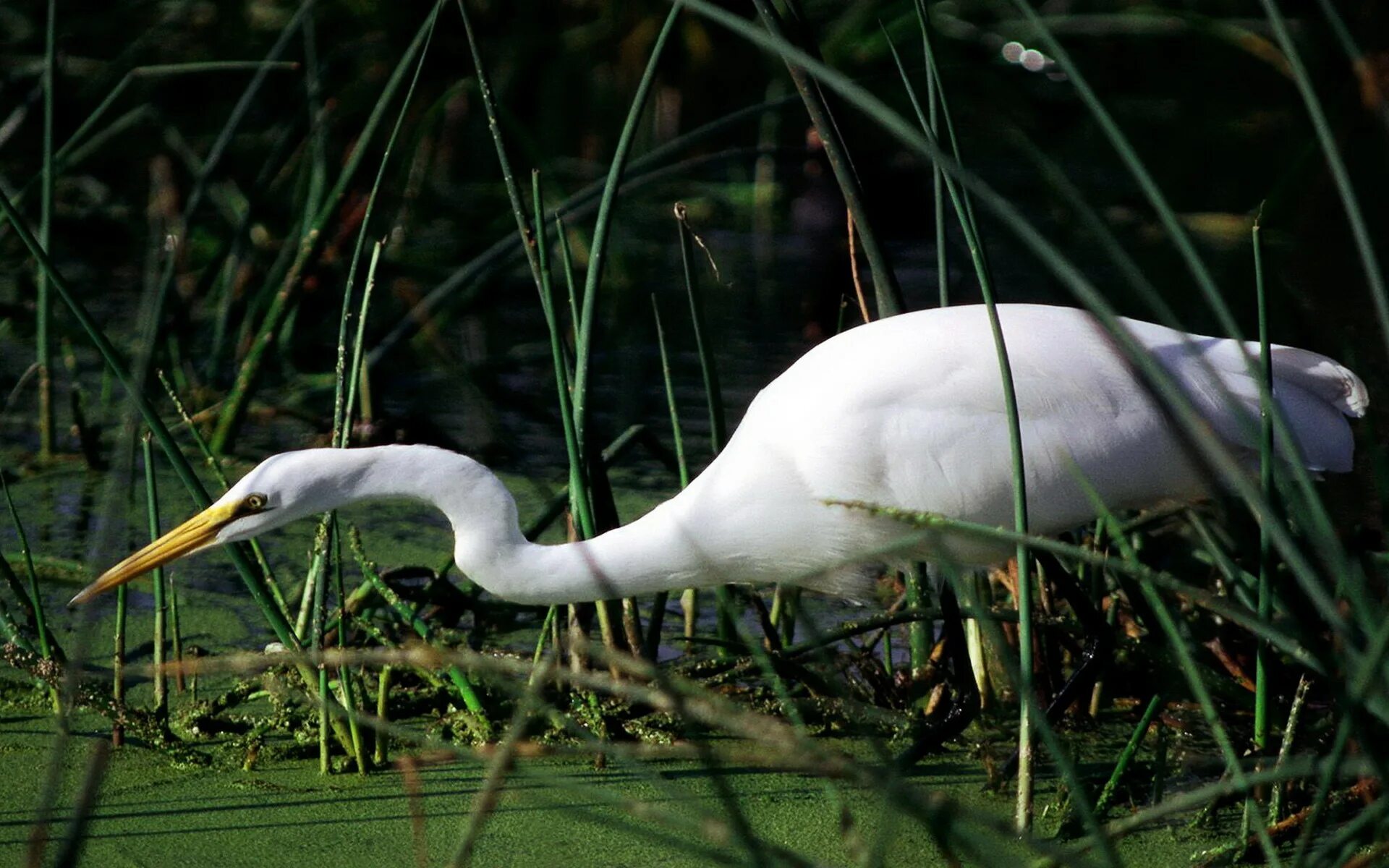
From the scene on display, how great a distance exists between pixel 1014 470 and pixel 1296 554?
61cm

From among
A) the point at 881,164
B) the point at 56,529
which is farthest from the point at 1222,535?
Answer: the point at 881,164

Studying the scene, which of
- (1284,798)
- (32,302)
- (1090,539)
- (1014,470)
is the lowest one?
(1284,798)

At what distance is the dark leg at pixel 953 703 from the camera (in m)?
2.37

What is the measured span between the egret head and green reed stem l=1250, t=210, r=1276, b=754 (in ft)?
3.77

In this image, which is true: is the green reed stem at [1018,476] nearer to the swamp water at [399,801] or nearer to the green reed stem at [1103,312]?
the swamp water at [399,801]

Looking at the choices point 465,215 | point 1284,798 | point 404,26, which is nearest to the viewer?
point 1284,798

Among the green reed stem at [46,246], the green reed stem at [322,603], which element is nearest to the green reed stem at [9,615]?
the green reed stem at [322,603]

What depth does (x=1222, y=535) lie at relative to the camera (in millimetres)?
2502

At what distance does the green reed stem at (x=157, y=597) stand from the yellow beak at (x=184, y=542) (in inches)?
1.4

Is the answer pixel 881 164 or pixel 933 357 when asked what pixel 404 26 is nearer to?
pixel 881 164

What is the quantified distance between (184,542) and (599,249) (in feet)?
2.21

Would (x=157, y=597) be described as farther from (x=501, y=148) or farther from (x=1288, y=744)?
(x=1288, y=744)

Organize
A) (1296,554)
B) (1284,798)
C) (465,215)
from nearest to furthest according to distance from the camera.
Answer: (1296,554) → (1284,798) → (465,215)

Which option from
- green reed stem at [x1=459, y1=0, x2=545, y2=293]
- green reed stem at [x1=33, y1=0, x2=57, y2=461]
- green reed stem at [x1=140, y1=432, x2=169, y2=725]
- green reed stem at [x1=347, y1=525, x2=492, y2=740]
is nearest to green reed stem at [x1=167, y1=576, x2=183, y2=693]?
green reed stem at [x1=140, y1=432, x2=169, y2=725]
